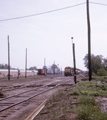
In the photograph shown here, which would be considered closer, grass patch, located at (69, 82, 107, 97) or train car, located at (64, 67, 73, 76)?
grass patch, located at (69, 82, 107, 97)

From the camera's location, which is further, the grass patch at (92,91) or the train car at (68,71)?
the train car at (68,71)

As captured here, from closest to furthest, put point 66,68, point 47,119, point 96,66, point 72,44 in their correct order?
point 47,119
point 72,44
point 96,66
point 66,68

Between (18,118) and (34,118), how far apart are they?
2.56 ft

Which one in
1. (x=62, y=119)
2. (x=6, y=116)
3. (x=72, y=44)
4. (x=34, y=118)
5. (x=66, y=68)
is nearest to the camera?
(x=62, y=119)

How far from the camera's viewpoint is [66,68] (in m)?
60.3

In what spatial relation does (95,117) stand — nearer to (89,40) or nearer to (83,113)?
(83,113)

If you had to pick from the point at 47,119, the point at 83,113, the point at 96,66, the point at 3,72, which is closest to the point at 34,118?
the point at 47,119

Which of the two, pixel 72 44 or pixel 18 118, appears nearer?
pixel 18 118

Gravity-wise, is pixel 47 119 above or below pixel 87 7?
below

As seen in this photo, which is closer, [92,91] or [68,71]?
[92,91]

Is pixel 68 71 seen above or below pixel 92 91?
above

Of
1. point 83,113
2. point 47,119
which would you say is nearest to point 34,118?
point 47,119

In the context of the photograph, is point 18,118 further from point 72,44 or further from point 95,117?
point 72,44

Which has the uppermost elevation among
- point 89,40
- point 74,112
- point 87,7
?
point 87,7
